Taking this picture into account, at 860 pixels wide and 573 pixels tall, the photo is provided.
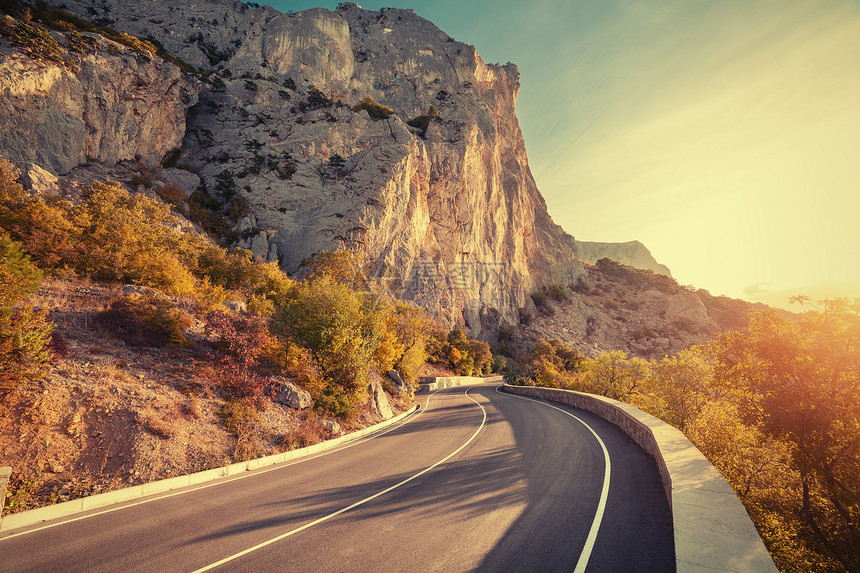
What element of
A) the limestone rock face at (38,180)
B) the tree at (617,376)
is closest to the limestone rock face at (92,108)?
the limestone rock face at (38,180)

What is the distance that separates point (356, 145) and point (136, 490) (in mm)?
59087

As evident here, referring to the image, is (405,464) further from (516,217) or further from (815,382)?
(516,217)

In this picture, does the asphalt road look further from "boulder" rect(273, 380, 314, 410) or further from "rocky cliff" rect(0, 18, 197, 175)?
"rocky cliff" rect(0, 18, 197, 175)

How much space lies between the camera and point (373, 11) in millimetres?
86938

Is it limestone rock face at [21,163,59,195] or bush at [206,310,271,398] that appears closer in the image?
bush at [206,310,271,398]

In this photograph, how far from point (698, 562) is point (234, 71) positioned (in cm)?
8675

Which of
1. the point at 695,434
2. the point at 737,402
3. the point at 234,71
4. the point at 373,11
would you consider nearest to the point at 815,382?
the point at 737,402

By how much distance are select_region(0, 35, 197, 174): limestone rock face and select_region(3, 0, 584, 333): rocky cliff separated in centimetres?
34

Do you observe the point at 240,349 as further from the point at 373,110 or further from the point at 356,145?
the point at 373,110

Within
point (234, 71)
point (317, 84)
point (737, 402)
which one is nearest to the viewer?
point (737, 402)

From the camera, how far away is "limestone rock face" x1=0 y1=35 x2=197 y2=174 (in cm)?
3003

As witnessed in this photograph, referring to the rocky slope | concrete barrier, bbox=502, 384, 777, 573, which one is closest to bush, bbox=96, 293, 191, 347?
concrete barrier, bbox=502, 384, 777, 573

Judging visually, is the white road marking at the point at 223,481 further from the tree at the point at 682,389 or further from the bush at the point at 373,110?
the bush at the point at 373,110

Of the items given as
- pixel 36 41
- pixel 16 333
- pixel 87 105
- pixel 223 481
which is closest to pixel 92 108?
pixel 87 105
